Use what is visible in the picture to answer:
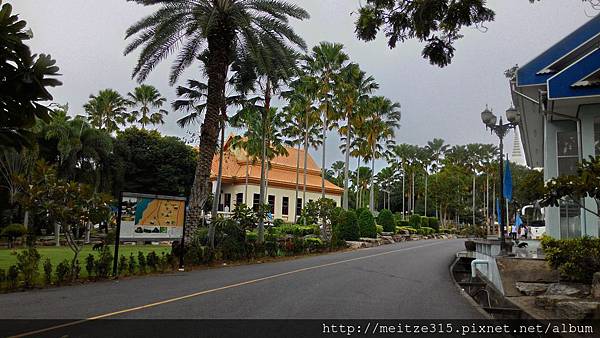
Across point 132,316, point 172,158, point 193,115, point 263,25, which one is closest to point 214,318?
point 132,316

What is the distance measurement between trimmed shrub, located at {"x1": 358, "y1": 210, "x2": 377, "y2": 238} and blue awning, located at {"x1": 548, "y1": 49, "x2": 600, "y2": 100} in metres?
28.6

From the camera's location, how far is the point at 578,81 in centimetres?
1137

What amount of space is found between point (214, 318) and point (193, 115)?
17.8 m

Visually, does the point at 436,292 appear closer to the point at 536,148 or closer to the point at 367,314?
the point at 367,314

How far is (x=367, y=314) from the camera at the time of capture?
8648mm

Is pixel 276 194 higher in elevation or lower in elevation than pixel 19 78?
higher

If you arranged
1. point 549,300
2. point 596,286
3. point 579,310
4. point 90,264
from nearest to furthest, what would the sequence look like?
point 579,310 → point 596,286 → point 549,300 → point 90,264

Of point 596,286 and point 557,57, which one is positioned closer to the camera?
point 596,286

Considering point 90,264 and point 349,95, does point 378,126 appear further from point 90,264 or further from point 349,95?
point 90,264

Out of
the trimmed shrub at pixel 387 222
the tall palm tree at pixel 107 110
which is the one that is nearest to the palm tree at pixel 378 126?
the trimmed shrub at pixel 387 222

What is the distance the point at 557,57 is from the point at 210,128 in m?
13.2

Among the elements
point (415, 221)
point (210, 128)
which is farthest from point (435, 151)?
point (210, 128)

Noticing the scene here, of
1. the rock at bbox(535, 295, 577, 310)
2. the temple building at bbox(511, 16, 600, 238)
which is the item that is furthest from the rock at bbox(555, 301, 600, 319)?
the temple building at bbox(511, 16, 600, 238)

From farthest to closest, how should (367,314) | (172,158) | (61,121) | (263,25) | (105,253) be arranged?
(172,158) < (61,121) < (263,25) < (105,253) < (367,314)
